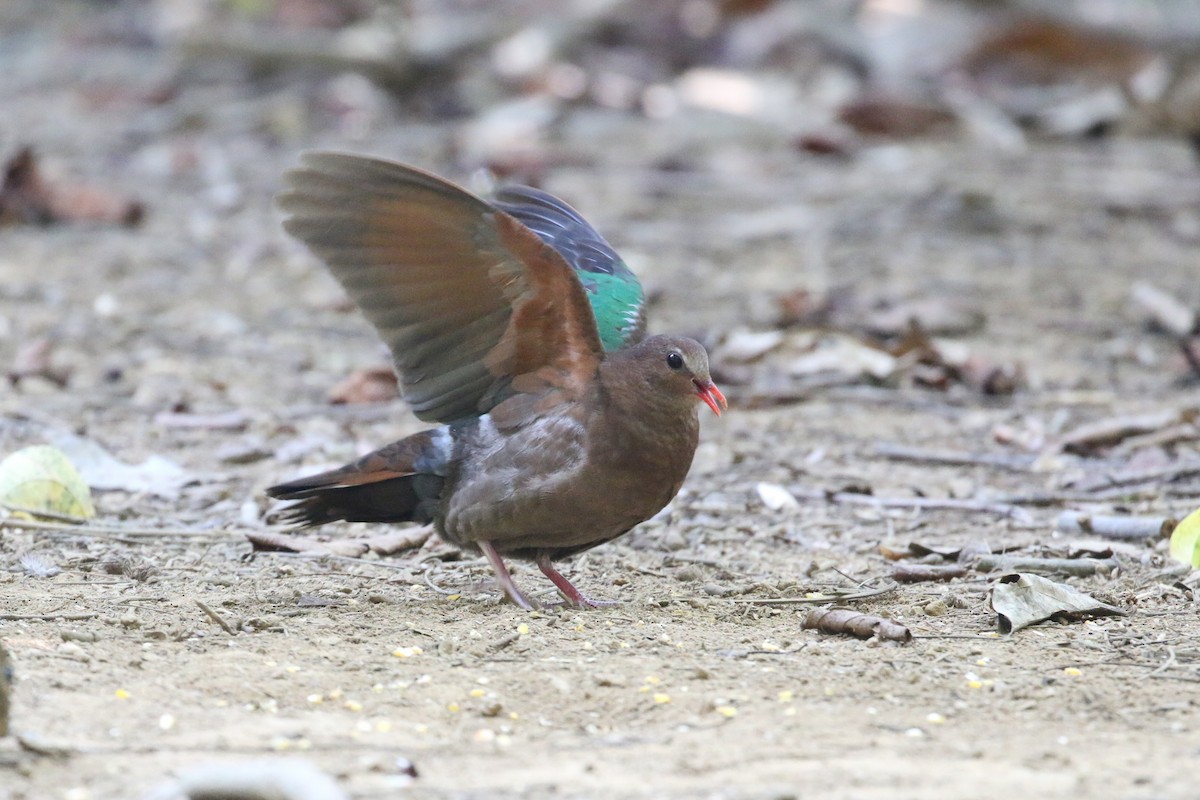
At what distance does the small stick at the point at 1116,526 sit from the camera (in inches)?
200

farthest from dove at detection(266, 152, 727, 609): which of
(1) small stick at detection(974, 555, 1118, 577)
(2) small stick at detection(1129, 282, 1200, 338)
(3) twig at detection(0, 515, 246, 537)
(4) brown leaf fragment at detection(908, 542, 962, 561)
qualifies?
(2) small stick at detection(1129, 282, 1200, 338)

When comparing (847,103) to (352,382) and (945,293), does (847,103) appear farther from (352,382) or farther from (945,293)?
(352,382)

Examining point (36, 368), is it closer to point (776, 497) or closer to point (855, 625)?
point (776, 497)

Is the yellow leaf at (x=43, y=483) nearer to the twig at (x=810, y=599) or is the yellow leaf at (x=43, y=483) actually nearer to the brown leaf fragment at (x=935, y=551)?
the twig at (x=810, y=599)

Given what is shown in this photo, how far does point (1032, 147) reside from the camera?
449 inches

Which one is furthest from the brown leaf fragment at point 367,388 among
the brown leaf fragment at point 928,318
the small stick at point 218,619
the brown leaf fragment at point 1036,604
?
the brown leaf fragment at point 1036,604

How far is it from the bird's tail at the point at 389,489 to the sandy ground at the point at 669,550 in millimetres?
191

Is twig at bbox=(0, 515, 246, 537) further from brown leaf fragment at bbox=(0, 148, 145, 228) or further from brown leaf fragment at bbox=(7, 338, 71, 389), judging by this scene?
brown leaf fragment at bbox=(0, 148, 145, 228)

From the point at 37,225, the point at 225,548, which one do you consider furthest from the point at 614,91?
the point at 225,548

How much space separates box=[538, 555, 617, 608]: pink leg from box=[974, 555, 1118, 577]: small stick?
1116mm

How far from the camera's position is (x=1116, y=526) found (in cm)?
515

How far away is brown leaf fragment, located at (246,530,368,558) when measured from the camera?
5.02 m

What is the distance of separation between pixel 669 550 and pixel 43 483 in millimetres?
1938

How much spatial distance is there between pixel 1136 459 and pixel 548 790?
3.61m
